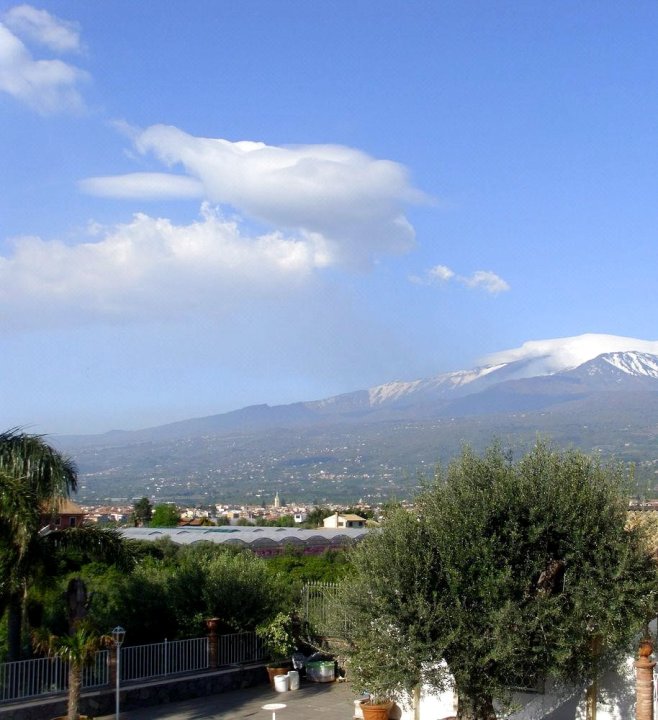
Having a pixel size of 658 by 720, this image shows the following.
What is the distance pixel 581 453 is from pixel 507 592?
282cm

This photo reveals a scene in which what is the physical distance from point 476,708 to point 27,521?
809 cm

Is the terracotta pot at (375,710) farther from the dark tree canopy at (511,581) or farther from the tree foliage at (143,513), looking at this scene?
the tree foliage at (143,513)

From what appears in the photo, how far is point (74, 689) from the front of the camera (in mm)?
15586

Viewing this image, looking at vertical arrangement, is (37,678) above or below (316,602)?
below

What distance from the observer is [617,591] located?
13172 mm

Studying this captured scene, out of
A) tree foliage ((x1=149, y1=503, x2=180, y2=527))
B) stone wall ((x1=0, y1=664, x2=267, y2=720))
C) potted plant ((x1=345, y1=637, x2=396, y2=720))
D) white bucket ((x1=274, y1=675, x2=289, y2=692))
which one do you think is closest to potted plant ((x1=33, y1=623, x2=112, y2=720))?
stone wall ((x1=0, y1=664, x2=267, y2=720))

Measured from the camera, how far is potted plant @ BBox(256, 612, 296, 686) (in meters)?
20.9

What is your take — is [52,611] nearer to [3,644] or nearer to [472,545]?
[3,644]

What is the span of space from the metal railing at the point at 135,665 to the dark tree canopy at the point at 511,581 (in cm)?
647

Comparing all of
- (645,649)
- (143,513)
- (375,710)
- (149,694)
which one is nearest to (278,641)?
(149,694)

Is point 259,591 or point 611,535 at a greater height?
point 611,535

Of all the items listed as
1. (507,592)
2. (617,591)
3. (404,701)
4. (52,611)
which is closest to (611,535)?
(617,591)

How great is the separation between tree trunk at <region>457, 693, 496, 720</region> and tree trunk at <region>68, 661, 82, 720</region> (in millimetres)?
6388

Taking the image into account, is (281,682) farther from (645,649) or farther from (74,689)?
(645,649)
